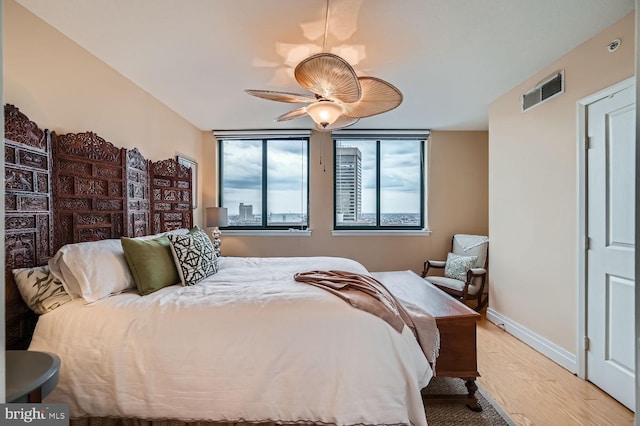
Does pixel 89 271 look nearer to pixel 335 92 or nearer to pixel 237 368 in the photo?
pixel 237 368

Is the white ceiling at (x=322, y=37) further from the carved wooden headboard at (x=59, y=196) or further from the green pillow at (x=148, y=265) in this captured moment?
the green pillow at (x=148, y=265)

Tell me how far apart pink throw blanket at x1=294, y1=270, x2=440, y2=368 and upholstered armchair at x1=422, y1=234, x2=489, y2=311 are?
1.93 meters

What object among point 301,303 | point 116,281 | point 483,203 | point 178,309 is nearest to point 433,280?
point 483,203

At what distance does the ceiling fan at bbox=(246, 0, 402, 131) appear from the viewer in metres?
1.59

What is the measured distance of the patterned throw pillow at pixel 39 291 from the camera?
59.7 inches

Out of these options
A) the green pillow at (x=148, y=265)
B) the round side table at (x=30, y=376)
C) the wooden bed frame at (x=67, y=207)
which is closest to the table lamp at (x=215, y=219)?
the wooden bed frame at (x=67, y=207)

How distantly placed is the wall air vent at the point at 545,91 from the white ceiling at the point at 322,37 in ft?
0.49

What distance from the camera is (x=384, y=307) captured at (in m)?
1.54

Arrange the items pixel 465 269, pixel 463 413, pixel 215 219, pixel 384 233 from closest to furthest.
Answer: pixel 463 413 < pixel 465 269 < pixel 215 219 < pixel 384 233

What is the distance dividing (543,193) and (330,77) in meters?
2.32

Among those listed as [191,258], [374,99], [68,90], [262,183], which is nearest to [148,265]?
[191,258]

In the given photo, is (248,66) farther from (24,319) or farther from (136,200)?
(24,319)

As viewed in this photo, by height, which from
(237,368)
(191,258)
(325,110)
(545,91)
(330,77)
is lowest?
(237,368)

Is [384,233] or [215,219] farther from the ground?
[215,219]
